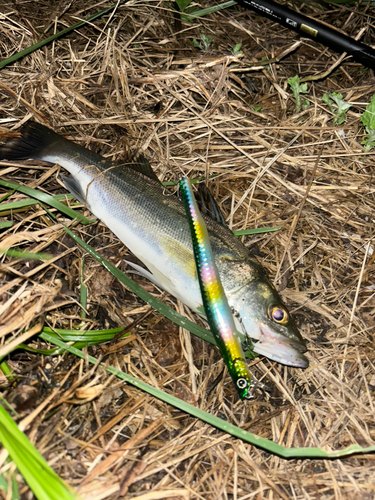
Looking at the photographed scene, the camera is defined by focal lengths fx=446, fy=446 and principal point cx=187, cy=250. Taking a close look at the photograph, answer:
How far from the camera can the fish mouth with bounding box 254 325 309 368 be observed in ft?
10.4

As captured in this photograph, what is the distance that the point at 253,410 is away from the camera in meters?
3.28

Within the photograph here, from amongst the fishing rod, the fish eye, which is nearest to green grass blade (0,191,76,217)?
the fish eye

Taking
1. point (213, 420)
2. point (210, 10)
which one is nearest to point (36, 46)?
point (210, 10)

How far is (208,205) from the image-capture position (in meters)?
Answer: 3.58

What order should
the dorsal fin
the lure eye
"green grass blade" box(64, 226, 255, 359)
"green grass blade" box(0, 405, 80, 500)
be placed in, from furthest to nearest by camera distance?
the dorsal fin → "green grass blade" box(64, 226, 255, 359) → the lure eye → "green grass blade" box(0, 405, 80, 500)

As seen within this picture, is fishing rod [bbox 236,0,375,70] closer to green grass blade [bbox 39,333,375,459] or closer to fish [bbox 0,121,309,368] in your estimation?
fish [bbox 0,121,309,368]

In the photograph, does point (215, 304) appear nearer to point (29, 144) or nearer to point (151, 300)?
point (151, 300)

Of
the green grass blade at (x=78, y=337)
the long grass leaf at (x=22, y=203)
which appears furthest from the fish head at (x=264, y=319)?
the long grass leaf at (x=22, y=203)

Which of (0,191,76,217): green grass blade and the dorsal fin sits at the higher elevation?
(0,191,76,217): green grass blade

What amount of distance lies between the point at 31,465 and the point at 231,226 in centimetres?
231

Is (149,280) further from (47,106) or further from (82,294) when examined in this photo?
(47,106)

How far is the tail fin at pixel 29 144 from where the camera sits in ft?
12.0

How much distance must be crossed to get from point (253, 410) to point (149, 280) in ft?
4.12

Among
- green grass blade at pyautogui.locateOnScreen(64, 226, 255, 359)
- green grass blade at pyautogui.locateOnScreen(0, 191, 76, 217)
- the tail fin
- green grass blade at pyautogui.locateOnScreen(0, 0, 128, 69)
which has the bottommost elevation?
green grass blade at pyautogui.locateOnScreen(64, 226, 255, 359)
